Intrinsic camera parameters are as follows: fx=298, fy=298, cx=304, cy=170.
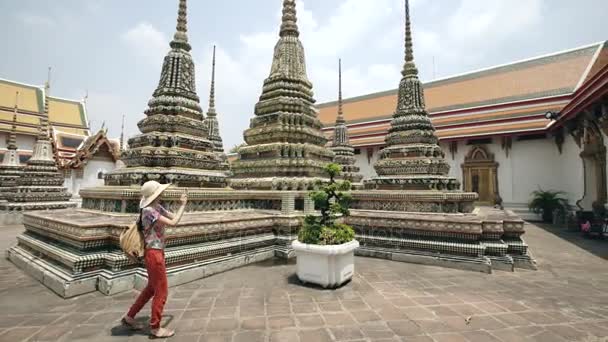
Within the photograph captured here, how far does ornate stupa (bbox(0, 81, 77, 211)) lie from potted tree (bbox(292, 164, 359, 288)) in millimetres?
13911

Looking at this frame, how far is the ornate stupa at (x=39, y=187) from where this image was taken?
1284cm

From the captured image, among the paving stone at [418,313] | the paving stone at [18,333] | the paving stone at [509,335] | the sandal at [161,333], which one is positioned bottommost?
the paving stone at [18,333]

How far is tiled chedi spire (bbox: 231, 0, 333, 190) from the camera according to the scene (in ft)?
25.5

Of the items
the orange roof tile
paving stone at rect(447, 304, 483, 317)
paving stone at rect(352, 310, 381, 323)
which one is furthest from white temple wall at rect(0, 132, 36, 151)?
paving stone at rect(447, 304, 483, 317)

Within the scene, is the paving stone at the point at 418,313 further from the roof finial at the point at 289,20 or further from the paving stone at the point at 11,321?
the roof finial at the point at 289,20

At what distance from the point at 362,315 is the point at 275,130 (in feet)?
18.4

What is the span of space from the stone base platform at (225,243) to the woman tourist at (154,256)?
152 centimetres

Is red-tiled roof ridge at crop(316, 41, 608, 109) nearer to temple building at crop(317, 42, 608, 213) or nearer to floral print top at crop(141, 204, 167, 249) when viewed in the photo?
temple building at crop(317, 42, 608, 213)

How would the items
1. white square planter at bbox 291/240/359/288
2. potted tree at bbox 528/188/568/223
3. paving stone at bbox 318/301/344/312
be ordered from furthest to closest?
potted tree at bbox 528/188/568/223, white square planter at bbox 291/240/359/288, paving stone at bbox 318/301/344/312

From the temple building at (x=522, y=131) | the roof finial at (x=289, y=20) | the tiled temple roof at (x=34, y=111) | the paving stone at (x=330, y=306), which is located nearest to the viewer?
the paving stone at (x=330, y=306)

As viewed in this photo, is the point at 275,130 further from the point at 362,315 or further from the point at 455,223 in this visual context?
the point at 362,315

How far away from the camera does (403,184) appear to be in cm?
756

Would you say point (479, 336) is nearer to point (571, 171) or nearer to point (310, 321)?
point (310, 321)

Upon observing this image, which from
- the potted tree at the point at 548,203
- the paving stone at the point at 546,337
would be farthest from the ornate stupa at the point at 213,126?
the potted tree at the point at 548,203
